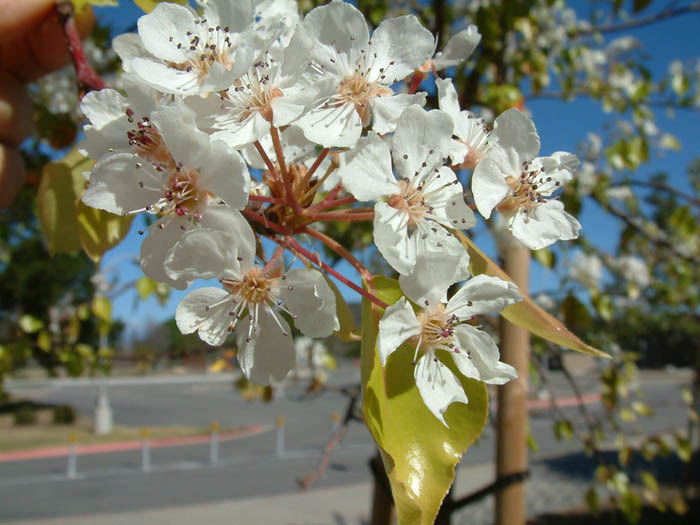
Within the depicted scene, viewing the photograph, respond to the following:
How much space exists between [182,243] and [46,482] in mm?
8301

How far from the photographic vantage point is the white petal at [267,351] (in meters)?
0.48

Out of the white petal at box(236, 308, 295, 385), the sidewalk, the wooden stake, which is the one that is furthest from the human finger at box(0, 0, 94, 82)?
the sidewalk

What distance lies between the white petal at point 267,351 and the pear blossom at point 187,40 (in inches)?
8.4

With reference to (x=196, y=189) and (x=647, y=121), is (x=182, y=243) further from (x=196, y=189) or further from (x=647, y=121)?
(x=647, y=121)

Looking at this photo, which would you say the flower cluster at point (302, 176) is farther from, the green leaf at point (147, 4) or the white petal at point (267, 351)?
the green leaf at point (147, 4)

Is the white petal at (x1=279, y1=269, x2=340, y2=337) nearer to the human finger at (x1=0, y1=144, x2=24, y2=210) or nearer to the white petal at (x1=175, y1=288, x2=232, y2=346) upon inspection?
the white petal at (x1=175, y1=288, x2=232, y2=346)

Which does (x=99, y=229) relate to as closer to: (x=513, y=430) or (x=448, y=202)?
(x=448, y=202)

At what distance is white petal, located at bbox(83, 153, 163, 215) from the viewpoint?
1.47 feet

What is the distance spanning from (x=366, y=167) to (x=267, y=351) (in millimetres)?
184

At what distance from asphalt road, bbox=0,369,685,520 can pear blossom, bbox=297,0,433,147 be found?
113 inches

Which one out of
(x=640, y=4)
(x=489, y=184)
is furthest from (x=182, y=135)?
(x=640, y=4)

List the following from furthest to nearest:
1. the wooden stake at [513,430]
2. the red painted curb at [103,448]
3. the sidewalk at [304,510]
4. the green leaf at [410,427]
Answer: the red painted curb at [103,448] < the sidewalk at [304,510] < the wooden stake at [513,430] < the green leaf at [410,427]

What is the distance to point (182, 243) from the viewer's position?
16.4 inches

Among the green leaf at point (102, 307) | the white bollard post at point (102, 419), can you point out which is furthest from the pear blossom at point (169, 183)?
the white bollard post at point (102, 419)
